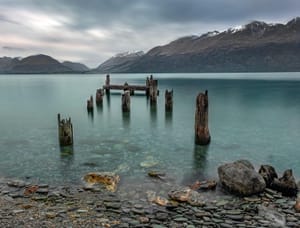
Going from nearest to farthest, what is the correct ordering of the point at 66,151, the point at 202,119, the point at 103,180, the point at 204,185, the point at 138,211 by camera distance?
the point at 138,211 → the point at 204,185 → the point at 103,180 → the point at 66,151 → the point at 202,119

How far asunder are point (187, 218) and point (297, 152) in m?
12.4

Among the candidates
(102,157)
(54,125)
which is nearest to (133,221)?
(102,157)

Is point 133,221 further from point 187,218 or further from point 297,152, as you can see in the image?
point 297,152

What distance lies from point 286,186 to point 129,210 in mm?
6449

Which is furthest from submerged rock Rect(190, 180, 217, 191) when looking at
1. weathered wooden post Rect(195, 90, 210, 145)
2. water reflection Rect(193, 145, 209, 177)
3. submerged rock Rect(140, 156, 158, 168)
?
weathered wooden post Rect(195, 90, 210, 145)

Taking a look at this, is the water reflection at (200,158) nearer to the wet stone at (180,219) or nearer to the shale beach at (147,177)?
the shale beach at (147,177)

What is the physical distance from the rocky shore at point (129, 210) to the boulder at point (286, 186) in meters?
0.34

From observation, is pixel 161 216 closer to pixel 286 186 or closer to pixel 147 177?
pixel 147 177

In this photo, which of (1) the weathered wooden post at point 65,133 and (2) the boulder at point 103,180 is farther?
(1) the weathered wooden post at point 65,133

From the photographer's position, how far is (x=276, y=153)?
18219 mm

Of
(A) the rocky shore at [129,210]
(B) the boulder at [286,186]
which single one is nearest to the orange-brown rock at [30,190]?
(A) the rocky shore at [129,210]

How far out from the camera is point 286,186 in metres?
11.4

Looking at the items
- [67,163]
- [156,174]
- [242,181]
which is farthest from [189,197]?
[67,163]

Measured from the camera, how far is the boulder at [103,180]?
480 inches
